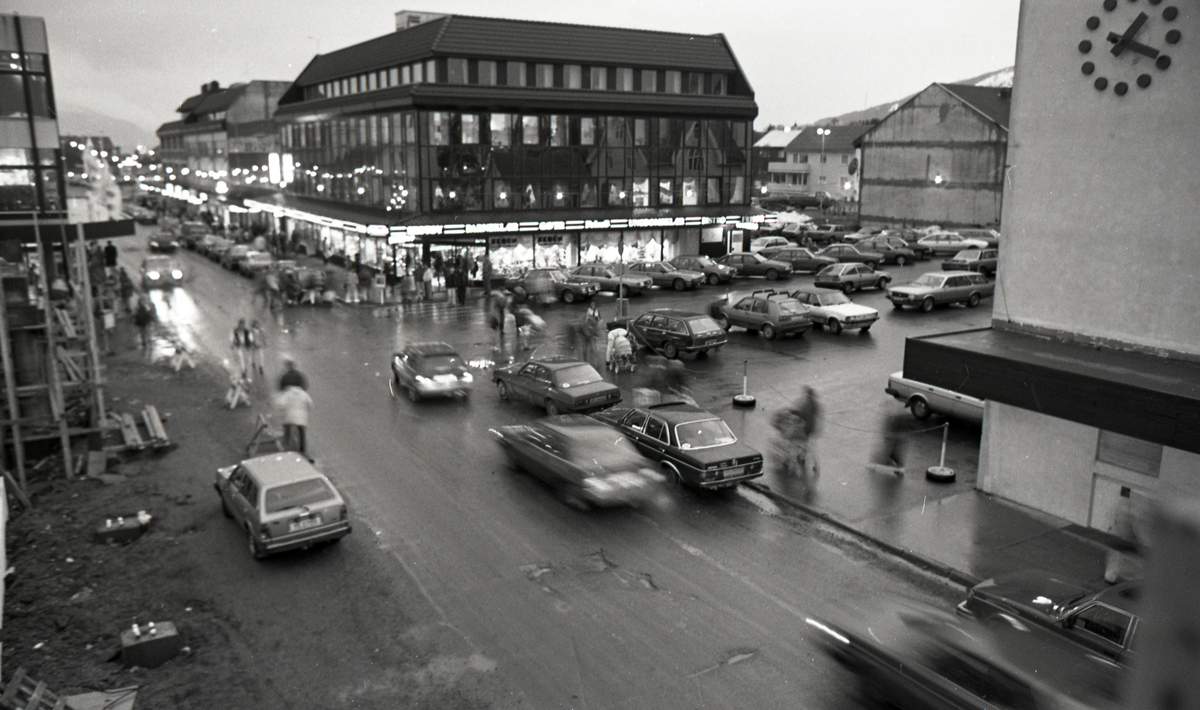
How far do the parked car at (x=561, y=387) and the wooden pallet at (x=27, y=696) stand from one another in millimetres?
12167

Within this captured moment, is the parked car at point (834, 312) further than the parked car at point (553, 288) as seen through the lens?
No

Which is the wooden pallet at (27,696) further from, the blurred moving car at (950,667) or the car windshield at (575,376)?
the car windshield at (575,376)

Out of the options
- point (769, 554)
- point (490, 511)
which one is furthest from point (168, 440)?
point (769, 554)

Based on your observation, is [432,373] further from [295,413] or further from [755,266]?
[755,266]

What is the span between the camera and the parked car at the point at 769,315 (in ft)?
97.8

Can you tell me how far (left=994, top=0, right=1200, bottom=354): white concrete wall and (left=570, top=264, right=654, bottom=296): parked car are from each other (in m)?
26.3

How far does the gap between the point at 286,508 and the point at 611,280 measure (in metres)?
28.8

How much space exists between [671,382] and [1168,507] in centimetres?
2150

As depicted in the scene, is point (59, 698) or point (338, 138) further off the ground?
point (338, 138)

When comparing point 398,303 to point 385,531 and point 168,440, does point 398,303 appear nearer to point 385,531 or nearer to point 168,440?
point 168,440

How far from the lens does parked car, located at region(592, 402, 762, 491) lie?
1568 cm

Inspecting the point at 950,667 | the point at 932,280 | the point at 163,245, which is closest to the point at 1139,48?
the point at 950,667

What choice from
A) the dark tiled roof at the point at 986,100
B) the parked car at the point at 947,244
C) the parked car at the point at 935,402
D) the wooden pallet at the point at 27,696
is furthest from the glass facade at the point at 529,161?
the wooden pallet at the point at 27,696

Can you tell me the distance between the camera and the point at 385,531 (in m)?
14.4
